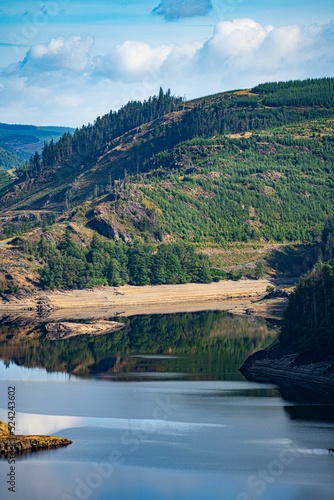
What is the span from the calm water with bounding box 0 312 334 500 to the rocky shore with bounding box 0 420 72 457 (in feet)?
4.06

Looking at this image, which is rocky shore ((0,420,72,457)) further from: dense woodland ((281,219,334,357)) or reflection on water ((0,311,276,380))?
dense woodland ((281,219,334,357))

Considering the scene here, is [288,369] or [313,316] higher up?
[313,316]

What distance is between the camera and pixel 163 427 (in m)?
91.9

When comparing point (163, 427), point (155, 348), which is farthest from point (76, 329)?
point (163, 427)

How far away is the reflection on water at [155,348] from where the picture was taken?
12494 centimetres

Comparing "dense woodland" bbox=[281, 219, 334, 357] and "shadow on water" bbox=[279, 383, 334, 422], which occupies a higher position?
"dense woodland" bbox=[281, 219, 334, 357]

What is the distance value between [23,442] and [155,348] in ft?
206

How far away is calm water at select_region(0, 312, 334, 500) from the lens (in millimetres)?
73875

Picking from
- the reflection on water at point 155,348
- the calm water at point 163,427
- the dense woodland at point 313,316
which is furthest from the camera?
the reflection on water at point 155,348

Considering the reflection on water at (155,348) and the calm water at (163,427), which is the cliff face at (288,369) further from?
the calm water at (163,427)

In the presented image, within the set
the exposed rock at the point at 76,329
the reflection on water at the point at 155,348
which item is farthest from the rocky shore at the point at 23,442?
the exposed rock at the point at 76,329

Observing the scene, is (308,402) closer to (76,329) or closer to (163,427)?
(163,427)

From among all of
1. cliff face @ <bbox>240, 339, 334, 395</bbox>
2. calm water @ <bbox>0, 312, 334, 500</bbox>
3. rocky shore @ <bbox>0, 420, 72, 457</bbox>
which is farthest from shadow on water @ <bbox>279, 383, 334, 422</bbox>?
rocky shore @ <bbox>0, 420, 72, 457</bbox>

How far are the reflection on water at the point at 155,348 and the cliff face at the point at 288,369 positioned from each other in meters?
2.35
